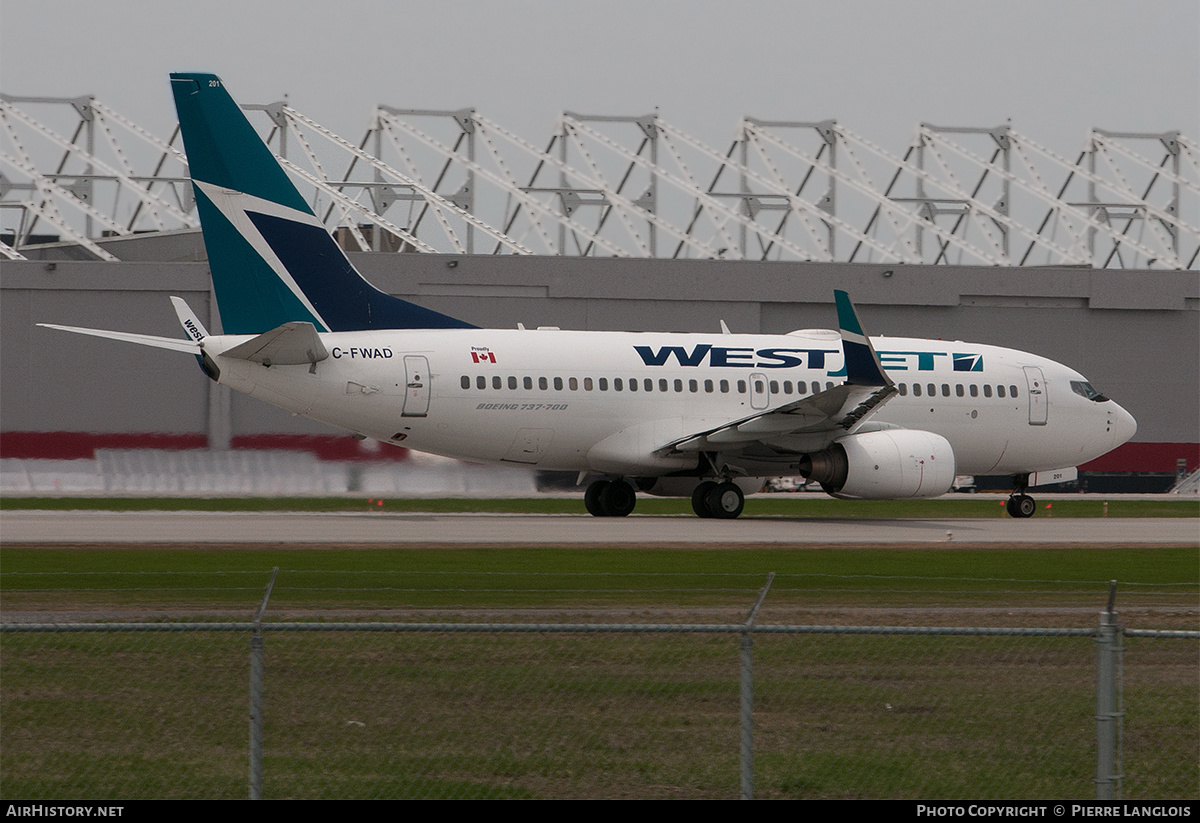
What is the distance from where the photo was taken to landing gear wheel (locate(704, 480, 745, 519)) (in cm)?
3034

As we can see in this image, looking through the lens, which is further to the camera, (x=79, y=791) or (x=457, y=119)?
(x=457, y=119)

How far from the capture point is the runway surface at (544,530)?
24016mm

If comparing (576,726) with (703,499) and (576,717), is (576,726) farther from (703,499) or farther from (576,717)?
(703,499)

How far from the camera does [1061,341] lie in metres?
55.4

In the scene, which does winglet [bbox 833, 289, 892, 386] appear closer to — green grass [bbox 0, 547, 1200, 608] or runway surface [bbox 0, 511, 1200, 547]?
runway surface [bbox 0, 511, 1200, 547]

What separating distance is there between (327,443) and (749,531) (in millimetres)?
16797

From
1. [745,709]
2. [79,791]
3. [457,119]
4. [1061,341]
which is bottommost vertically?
[79,791]

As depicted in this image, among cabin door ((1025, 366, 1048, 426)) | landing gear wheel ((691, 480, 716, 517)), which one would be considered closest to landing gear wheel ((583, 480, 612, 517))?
landing gear wheel ((691, 480, 716, 517))

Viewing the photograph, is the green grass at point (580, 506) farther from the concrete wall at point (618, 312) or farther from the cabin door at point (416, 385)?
the concrete wall at point (618, 312)

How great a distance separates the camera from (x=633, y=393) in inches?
1204

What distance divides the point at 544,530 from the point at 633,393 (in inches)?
190

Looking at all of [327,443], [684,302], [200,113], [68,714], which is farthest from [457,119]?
[68,714]

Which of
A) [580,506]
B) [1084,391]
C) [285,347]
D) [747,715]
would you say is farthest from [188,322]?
[747,715]
